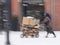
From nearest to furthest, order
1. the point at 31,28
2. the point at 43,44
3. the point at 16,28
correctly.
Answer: the point at 43,44, the point at 31,28, the point at 16,28

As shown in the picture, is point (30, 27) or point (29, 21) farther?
point (30, 27)

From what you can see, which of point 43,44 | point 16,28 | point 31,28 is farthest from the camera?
point 16,28

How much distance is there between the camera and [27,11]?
86.1 feet

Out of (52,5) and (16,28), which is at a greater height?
(52,5)

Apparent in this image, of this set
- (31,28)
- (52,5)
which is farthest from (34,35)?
(52,5)

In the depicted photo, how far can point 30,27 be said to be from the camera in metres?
20.5

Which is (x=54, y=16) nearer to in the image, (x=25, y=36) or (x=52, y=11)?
(x=52, y=11)

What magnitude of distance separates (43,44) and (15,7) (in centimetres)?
993

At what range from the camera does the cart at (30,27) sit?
66.3 feet

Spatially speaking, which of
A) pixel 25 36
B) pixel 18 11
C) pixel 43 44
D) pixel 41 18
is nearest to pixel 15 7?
pixel 18 11

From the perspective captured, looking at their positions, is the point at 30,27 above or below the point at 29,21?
below

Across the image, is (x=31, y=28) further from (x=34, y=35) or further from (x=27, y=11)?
(x=27, y=11)

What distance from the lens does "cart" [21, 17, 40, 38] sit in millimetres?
20203

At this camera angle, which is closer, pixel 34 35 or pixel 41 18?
pixel 34 35
